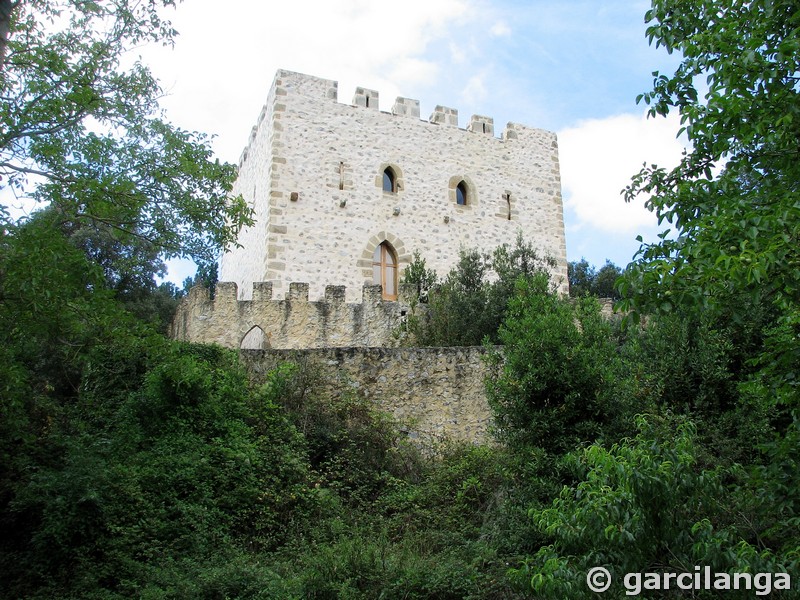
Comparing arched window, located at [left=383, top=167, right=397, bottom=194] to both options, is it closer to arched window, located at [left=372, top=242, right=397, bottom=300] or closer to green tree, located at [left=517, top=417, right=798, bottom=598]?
arched window, located at [left=372, top=242, right=397, bottom=300]

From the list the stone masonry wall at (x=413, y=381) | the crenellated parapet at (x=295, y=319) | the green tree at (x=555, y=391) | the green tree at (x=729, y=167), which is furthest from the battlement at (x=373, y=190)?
the green tree at (x=729, y=167)

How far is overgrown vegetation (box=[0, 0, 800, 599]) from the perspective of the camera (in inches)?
262

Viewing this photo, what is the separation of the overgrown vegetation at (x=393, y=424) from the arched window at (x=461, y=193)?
10.4 meters

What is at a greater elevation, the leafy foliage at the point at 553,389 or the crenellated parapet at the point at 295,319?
the crenellated parapet at the point at 295,319

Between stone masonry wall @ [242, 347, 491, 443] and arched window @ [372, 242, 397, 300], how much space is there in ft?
23.8

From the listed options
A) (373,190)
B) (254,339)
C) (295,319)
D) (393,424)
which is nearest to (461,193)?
(373,190)

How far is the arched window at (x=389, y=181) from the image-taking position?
21.5 m

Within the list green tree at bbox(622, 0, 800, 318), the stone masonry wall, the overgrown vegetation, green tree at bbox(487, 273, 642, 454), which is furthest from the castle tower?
green tree at bbox(622, 0, 800, 318)

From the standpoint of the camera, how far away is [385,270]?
815 inches

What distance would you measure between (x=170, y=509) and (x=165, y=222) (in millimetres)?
3542

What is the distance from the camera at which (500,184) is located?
74.7 feet

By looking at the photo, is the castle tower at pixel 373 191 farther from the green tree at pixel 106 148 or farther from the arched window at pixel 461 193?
the green tree at pixel 106 148

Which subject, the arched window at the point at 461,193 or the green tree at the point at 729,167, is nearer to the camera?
the green tree at the point at 729,167

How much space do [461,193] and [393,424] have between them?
11.4 m
